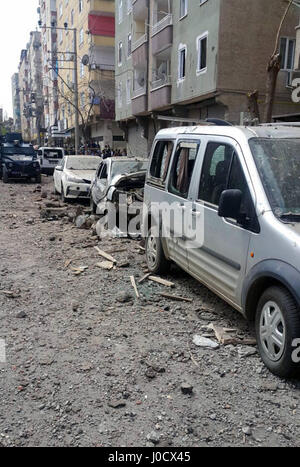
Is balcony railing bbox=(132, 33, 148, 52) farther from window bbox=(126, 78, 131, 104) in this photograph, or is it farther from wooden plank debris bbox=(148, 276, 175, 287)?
wooden plank debris bbox=(148, 276, 175, 287)

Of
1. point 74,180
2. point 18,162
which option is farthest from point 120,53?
point 74,180

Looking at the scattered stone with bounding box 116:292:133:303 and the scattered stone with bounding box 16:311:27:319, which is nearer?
the scattered stone with bounding box 16:311:27:319

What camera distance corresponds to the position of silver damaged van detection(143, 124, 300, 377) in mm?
3248

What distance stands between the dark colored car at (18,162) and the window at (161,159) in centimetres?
1763

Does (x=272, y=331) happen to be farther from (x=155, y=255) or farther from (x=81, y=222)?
(x=81, y=222)

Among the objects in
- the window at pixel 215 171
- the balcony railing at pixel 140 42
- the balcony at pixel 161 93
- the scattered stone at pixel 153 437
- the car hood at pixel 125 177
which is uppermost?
the balcony railing at pixel 140 42

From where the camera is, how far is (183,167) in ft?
17.1

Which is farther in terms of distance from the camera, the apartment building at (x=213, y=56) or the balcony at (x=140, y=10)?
the balcony at (x=140, y=10)

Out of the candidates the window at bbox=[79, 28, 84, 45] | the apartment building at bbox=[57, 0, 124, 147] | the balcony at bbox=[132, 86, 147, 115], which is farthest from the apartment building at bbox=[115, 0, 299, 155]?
the window at bbox=[79, 28, 84, 45]

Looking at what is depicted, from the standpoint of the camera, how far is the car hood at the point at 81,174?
13.2m

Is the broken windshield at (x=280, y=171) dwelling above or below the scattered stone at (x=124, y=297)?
above

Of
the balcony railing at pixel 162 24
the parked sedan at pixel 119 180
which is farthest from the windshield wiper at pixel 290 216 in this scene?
the balcony railing at pixel 162 24

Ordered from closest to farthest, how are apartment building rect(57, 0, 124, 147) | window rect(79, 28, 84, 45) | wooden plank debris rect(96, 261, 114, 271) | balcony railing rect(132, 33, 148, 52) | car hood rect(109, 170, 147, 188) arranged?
wooden plank debris rect(96, 261, 114, 271), car hood rect(109, 170, 147, 188), balcony railing rect(132, 33, 148, 52), apartment building rect(57, 0, 124, 147), window rect(79, 28, 84, 45)

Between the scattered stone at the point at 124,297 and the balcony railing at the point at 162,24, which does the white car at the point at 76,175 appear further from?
the balcony railing at the point at 162,24
